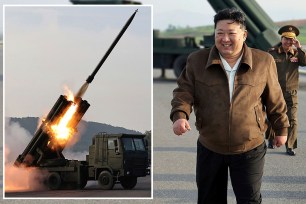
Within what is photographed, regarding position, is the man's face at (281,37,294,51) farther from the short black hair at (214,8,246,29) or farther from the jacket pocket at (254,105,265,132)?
the short black hair at (214,8,246,29)

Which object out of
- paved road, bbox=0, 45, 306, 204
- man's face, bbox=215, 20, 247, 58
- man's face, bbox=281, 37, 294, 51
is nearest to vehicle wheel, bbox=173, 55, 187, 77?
paved road, bbox=0, 45, 306, 204

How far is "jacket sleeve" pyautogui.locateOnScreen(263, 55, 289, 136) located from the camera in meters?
5.48

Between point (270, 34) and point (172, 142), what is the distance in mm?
11237

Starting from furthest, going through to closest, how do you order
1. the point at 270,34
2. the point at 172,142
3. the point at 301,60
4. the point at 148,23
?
the point at 270,34
the point at 172,142
the point at 301,60
the point at 148,23

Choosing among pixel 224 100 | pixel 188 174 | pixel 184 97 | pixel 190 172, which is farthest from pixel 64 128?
pixel 190 172

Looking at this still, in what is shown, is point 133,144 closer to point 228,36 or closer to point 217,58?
point 217,58

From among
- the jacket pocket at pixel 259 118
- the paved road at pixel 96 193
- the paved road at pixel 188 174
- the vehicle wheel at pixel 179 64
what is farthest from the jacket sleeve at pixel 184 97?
the vehicle wheel at pixel 179 64

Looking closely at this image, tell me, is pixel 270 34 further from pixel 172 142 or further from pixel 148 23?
pixel 148 23

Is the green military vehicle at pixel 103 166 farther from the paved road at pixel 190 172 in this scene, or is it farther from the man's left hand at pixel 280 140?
the paved road at pixel 190 172

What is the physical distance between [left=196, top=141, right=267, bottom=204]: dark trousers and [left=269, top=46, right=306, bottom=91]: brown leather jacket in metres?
4.93

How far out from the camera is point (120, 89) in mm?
5812

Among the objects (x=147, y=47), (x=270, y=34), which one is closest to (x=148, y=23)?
(x=147, y=47)

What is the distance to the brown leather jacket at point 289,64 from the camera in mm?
10375

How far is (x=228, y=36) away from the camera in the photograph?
528 centimetres
